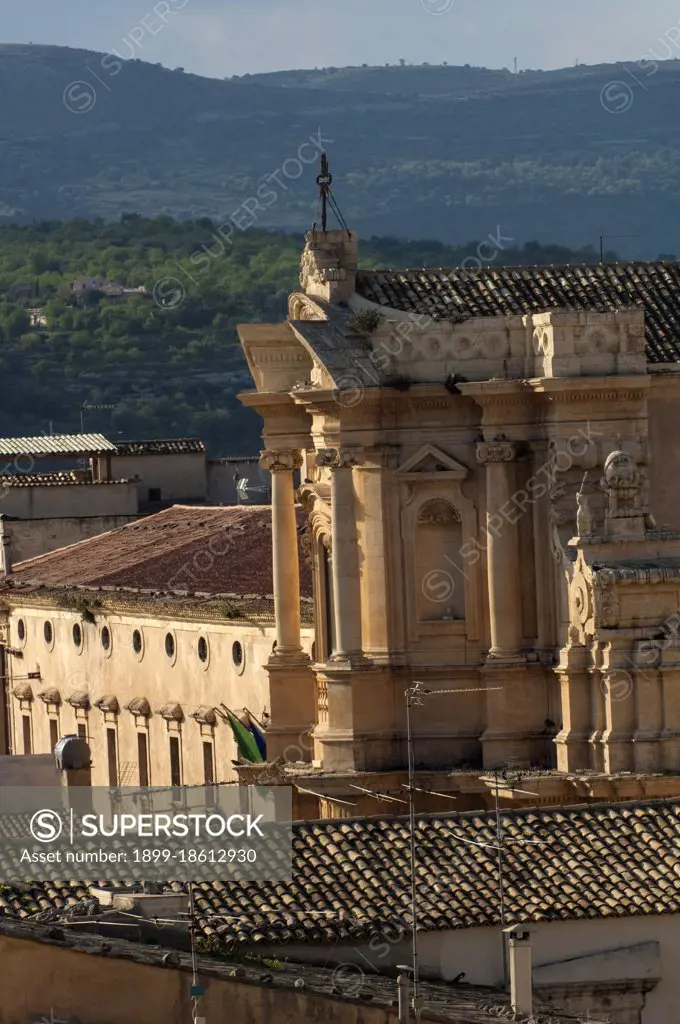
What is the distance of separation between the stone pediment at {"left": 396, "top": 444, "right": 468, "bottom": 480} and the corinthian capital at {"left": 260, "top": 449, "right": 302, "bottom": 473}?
8.05 feet

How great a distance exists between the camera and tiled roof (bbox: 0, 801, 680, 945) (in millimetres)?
33531

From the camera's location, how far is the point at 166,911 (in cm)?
3225

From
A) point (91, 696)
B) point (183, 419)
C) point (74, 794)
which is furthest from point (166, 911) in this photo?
point (183, 419)

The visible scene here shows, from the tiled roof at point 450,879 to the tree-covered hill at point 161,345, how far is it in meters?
91.6

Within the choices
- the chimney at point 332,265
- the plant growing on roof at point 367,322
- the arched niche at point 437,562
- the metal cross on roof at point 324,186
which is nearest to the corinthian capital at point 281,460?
the chimney at point 332,265

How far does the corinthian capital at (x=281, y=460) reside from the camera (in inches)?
1845

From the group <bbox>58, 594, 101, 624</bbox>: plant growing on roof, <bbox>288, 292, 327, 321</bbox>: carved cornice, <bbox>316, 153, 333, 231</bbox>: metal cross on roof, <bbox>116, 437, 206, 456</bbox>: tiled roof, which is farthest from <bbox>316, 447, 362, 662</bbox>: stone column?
<bbox>116, 437, 206, 456</bbox>: tiled roof

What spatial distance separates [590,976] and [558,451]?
1111 cm

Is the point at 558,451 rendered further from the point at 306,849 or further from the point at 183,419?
the point at 183,419

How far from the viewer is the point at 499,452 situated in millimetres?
44156

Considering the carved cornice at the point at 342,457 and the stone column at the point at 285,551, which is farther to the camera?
the stone column at the point at 285,551

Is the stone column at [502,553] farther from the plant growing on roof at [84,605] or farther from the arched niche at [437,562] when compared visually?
the plant growing on roof at [84,605]

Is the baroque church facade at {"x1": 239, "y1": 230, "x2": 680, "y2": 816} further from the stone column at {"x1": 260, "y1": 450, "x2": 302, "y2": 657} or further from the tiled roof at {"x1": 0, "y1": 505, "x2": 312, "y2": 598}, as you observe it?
the tiled roof at {"x1": 0, "y1": 505, "x2": 312, "y2": 598}

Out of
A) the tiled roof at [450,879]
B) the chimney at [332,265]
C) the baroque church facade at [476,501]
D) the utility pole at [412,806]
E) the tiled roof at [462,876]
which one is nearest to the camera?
the utility pole at [412,806]
